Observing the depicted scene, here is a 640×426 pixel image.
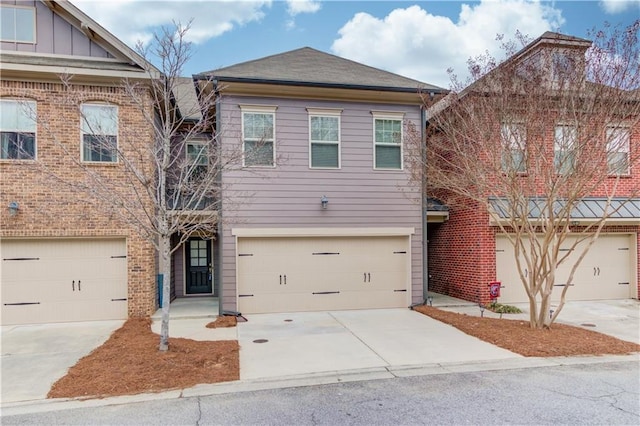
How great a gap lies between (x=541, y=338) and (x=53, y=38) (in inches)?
504

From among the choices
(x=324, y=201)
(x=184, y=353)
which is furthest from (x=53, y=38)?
(x=184, y=353)

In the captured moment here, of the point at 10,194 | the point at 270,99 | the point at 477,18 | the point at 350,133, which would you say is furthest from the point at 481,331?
the point at 10,194

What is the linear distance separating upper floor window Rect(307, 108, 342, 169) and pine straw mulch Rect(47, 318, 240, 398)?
5158 mm

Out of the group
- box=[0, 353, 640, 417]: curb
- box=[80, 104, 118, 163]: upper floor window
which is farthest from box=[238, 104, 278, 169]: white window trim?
box=[0, 353, 640, 417]: curb

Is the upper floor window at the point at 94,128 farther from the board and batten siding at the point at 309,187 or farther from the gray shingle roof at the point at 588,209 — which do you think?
the gray shingle roof at the point at 588,209

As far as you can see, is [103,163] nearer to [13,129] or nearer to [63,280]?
[13,129]

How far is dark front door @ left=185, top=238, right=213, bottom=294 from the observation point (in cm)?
1223

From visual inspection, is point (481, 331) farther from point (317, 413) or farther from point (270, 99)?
point (270, 99)

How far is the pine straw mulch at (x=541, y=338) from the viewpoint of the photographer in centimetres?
667

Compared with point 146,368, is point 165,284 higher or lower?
higher

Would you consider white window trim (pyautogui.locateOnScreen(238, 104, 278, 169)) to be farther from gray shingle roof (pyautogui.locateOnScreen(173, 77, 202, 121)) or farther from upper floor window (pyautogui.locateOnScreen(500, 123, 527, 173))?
upper floor window (pyautogui.locateOnScreen(500, 123, 527, 173))

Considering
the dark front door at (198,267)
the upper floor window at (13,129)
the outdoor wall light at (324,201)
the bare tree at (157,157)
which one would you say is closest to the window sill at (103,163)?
the bare tree at (157,157)

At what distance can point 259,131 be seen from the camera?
389 inches

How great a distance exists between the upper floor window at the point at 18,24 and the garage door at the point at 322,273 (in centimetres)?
712
